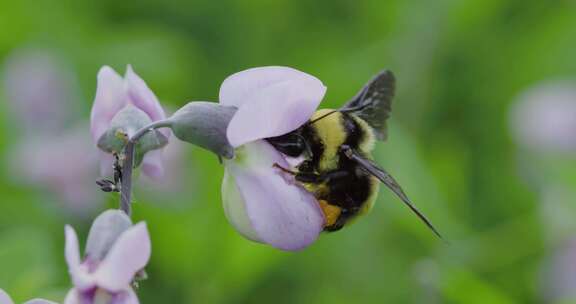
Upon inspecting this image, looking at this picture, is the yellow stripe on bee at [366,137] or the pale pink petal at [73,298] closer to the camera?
the pale pink petal at [73,298]

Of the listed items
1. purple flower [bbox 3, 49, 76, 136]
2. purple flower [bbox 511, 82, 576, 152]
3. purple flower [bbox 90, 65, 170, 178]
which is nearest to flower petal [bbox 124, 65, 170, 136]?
purple flower [bbox 90, 65, 170, 178]

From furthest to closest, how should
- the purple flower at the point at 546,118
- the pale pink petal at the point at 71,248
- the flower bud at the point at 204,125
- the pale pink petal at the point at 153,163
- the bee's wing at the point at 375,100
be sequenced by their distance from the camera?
the purple flower at the point at 546,118 → the bee's wing at the point at 375,100 → the pale pink petal at the point at 153,163 → the flower bud at the point at 204,125 → the pale pink petal at the point at 71,248

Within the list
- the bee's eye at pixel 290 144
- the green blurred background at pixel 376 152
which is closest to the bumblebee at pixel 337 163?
the bee's eye at pixel 290 144

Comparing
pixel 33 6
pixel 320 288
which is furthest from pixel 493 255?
pixel 33 6

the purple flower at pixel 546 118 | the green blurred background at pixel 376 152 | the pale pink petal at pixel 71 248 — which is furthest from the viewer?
the purple flower at pixel 546 118

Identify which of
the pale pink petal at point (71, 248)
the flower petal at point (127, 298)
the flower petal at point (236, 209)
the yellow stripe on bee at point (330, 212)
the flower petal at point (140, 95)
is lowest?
the yellow stripe on bee at point (330, 212)

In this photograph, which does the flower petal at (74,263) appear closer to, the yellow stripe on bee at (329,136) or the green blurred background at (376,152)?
the yellow stripe on bee at (329,136)
